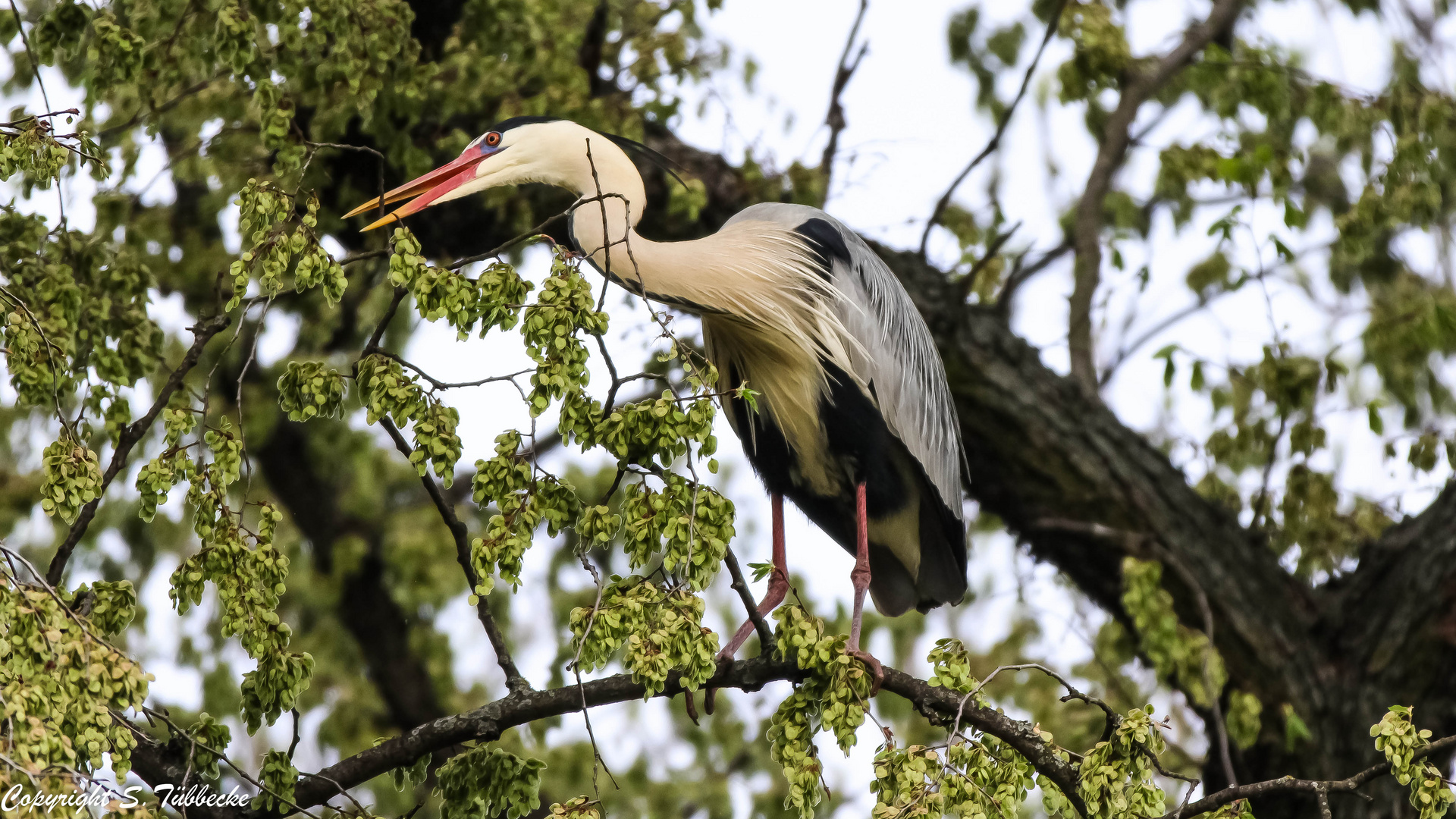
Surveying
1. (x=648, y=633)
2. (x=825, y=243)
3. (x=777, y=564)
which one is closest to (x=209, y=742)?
(x=648, y=633)

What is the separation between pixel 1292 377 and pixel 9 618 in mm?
4017

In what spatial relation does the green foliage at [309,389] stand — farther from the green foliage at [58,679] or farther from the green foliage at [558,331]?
the green foliage at [58,679]

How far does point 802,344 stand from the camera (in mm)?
3545

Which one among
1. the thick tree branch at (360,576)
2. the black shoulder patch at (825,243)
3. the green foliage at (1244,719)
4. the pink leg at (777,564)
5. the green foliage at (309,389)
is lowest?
the green foliage at (309,389)

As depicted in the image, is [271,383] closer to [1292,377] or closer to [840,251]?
[840,251]

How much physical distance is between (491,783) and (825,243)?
172 cm

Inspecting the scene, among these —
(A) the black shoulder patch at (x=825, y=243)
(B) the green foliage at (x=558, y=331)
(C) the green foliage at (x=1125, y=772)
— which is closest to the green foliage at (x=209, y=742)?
(B) the green foliage at (x=558, y=331)

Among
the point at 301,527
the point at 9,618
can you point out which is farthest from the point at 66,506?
the point at 301,527

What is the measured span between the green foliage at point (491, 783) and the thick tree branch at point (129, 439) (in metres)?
0.78

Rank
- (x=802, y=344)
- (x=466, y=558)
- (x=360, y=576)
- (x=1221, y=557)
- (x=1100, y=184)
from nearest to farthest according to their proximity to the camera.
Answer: (x=466, y=558)
(x=802, y=344)
(x=1221, y=557)
(x=1100, y=184)
(x=360, y=576)

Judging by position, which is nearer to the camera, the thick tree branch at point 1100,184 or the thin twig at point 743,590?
the thin twig at point 743,590

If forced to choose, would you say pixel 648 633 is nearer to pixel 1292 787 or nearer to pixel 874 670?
pixel 874 670

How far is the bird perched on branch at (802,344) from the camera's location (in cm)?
346

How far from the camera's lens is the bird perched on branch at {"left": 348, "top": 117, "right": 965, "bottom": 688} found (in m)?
3.46
